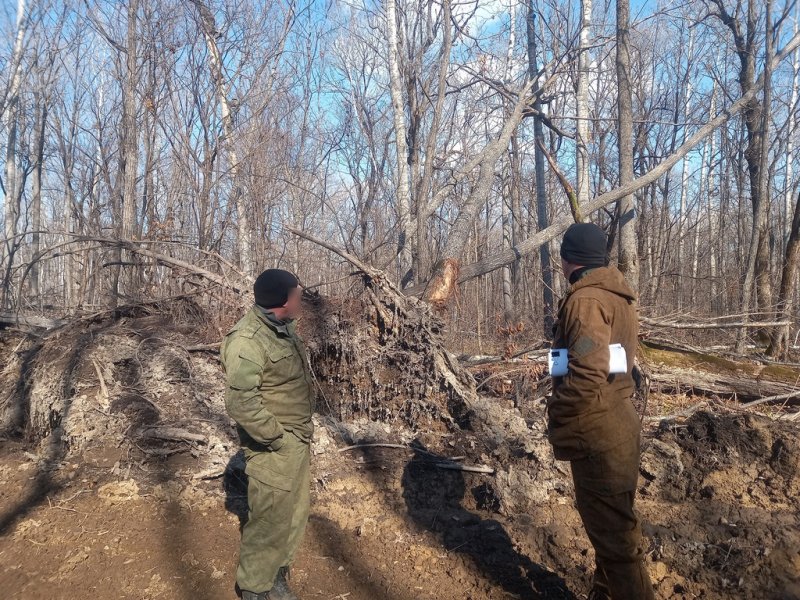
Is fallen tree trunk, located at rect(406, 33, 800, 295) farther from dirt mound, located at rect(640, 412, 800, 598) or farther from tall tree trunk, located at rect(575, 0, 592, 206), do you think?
dirt mound, located at rect(640, 412, 800, 598)

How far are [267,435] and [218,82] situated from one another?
8445 mm

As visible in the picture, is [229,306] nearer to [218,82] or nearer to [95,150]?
[218,82]

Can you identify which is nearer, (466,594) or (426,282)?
(466,594)

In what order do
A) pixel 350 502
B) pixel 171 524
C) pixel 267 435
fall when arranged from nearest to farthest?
pixel 267 435, pixel 171 524, pixel 350 502

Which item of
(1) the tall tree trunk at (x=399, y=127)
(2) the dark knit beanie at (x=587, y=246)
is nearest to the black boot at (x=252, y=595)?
(2) the dark knit beanie at (x=587, y=246)

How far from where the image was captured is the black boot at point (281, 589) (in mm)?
3248

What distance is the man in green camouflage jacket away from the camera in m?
2.93

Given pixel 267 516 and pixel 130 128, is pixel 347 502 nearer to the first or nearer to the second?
pixel 267 516

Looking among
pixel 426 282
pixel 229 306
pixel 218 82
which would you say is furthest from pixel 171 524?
pixel 218 82

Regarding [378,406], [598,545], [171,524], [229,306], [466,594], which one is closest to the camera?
[598,545]

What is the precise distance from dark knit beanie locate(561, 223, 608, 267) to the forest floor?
1.96 meters

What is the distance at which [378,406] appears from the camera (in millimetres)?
5617

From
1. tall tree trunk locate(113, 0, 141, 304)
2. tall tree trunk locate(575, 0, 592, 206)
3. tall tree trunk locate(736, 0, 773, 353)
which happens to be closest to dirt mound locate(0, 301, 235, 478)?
tall tree trunk locate(113, 0, 141, 304)

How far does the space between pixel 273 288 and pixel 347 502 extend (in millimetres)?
2244
